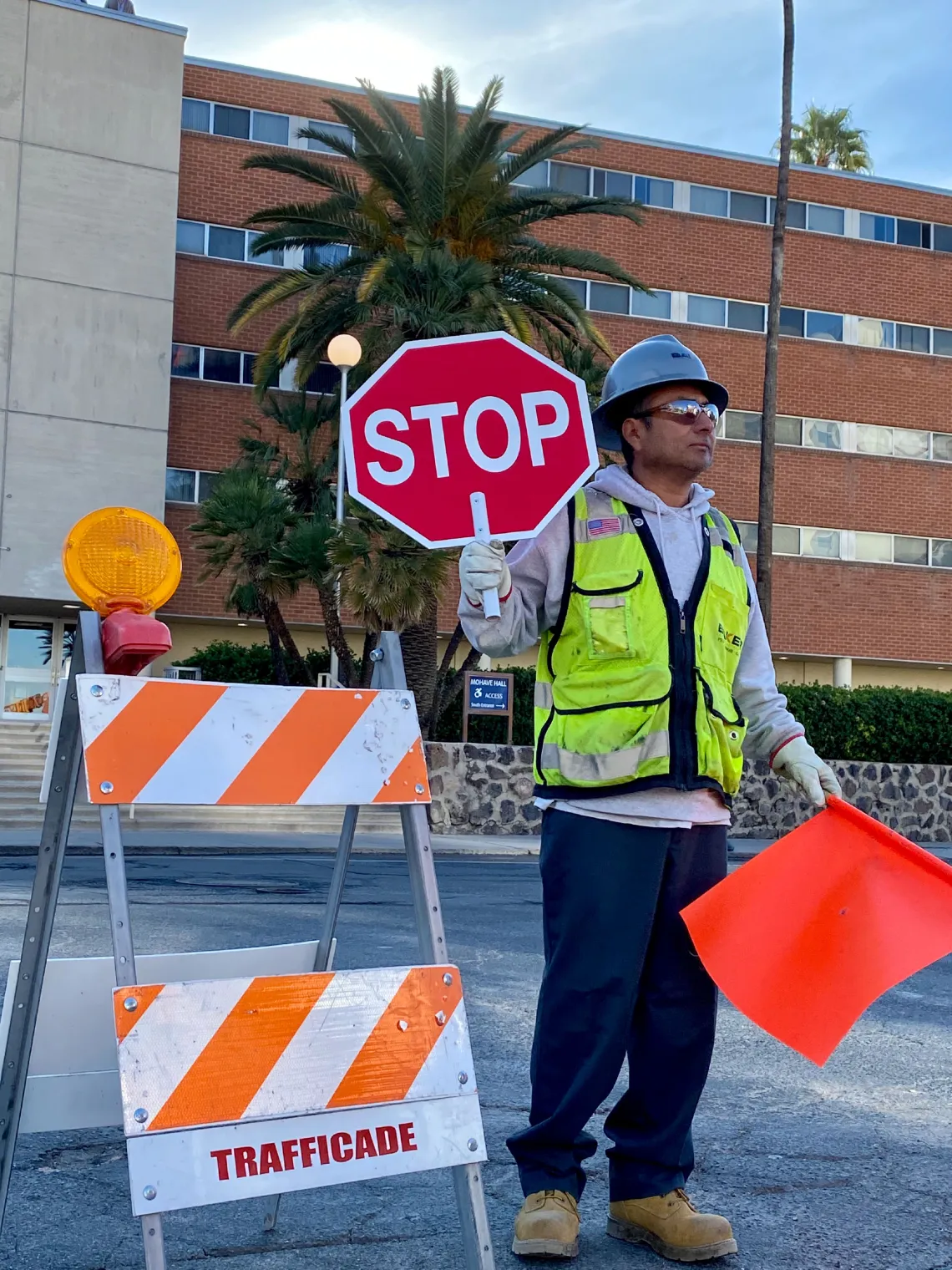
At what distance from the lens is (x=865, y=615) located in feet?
121

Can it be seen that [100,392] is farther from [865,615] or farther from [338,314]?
[865,615]

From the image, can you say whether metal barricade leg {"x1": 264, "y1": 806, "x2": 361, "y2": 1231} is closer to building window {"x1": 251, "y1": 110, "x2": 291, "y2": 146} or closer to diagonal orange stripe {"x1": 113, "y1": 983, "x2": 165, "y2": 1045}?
diagonal orange stripe {"x1": 113, "y1": 983, "x2": 165, "y2": 1045}

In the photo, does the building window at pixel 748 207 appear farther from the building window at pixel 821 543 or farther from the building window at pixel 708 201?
the building window at pixel 821 543

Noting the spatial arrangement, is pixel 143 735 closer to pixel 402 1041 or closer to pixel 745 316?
pixel 402 1041

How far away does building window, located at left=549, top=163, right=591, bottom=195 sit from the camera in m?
35.2

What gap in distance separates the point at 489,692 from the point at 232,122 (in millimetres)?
18013

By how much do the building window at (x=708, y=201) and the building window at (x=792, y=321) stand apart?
2962 mm

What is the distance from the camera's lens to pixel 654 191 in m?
36.4

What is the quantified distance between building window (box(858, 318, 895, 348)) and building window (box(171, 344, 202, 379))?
55.7 ft

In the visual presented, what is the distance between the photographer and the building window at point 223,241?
33.0 metres

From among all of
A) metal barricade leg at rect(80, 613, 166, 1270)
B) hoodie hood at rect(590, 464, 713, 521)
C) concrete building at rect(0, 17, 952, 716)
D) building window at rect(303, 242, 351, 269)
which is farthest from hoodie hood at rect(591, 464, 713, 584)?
building window at rect(303, 242, 351, 269)

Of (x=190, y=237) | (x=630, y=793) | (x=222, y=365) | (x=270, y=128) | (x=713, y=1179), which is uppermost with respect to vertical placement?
(x=270, y=128)

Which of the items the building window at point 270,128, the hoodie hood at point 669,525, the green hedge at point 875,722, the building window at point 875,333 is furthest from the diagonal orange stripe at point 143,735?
the building window at point 875,333

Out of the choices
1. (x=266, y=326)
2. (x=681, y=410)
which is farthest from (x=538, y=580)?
(x=266, y=326)
